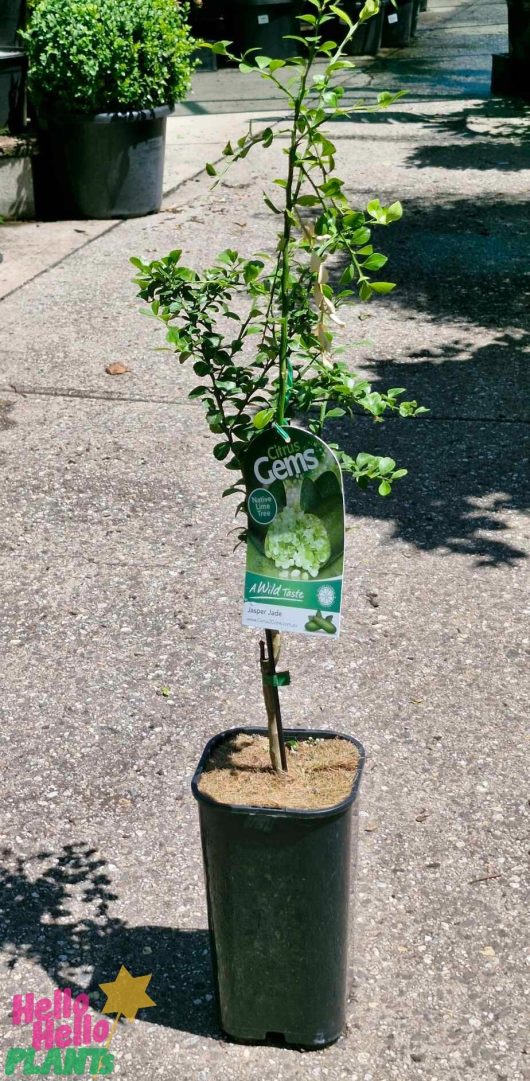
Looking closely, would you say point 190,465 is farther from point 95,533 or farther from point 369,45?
point 369,45

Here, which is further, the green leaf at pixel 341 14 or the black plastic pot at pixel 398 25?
the black plastic pot at pixel 398 25

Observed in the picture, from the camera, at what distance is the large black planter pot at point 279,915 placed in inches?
98.0

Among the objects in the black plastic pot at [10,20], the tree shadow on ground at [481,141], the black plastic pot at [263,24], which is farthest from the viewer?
the black plastic pot at [263,24]

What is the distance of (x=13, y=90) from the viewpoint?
919cm

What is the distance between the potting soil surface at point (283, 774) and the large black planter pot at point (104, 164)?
7.08m

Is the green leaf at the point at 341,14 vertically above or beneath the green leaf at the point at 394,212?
above

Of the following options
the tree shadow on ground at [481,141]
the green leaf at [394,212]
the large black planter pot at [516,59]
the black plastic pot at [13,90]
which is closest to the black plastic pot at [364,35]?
the large black planter pot at [516,59]

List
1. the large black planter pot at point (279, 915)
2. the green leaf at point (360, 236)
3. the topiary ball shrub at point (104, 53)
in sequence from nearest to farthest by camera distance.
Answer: the green leaf at point (360, 236), the large black planter pot at point (279, 915), the topiary ball shrub at point (104, 53)

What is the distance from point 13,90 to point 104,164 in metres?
0.91

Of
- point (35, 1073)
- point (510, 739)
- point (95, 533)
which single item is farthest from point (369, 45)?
point (35, 1073)

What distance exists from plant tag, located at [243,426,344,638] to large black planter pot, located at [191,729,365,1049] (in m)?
0.40

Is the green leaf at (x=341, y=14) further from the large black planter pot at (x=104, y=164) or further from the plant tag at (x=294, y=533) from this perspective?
the large black planter pot at (x=104, y=164)

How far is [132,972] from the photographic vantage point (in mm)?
2959

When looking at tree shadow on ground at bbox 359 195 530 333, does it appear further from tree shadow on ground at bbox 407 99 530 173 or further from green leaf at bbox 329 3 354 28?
green leaf at bbox 329 3 354 28
